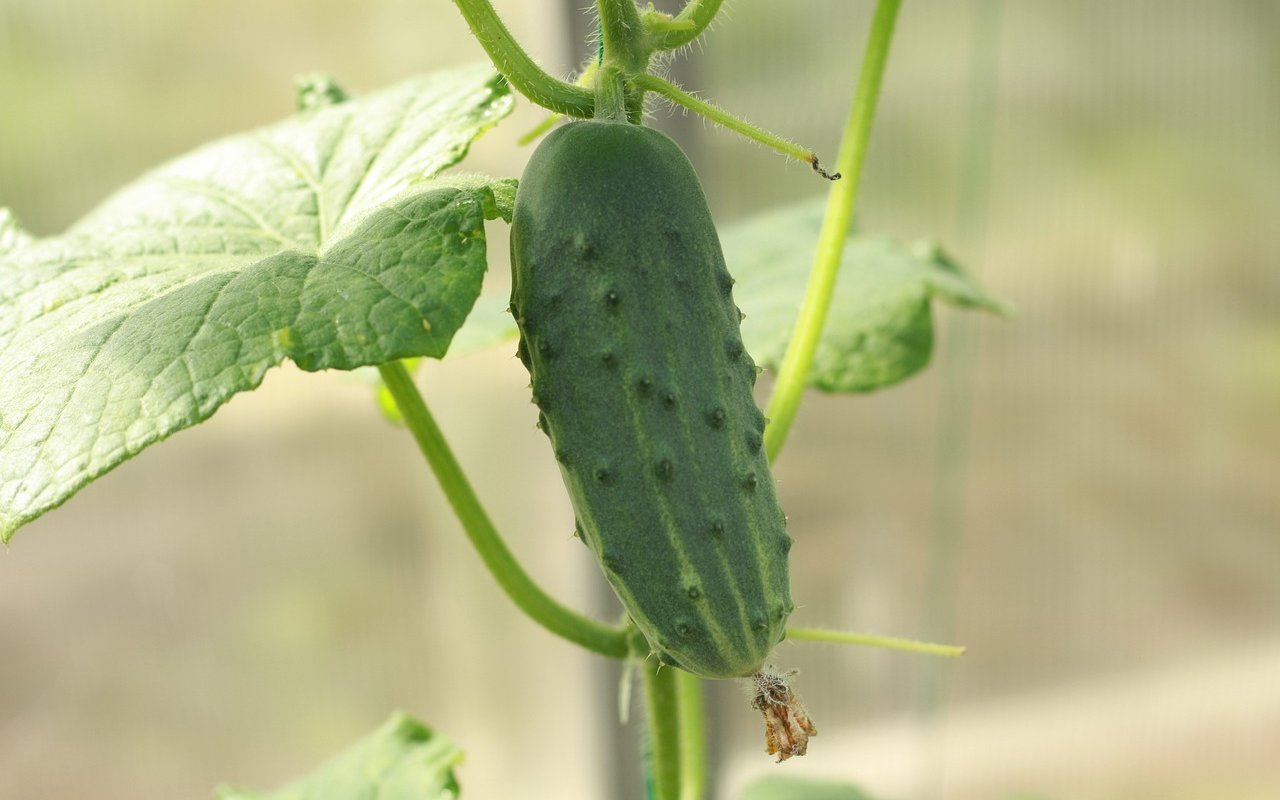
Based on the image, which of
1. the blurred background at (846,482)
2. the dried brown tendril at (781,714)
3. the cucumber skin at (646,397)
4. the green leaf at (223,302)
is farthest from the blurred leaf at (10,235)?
the blurred background at (846,482)

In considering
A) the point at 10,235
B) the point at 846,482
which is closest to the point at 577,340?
the point at 10,235

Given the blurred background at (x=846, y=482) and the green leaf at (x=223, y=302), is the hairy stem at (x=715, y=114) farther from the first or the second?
the blurred background at (x=846, y=482)

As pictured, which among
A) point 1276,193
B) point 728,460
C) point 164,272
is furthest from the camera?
point 1276,193

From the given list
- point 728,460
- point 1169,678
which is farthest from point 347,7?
point 1169,678

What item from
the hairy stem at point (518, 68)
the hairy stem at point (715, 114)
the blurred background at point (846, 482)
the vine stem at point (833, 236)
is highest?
the hairy stem at point (518, 68)

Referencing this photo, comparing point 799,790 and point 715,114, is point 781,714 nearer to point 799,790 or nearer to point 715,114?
point 715,114

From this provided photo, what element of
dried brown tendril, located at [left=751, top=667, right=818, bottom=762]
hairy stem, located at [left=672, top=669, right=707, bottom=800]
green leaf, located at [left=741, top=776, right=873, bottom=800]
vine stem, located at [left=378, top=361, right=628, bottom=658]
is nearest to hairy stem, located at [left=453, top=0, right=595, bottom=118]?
vine stem, located at [left=378, top=361, right=628, bottom=658]

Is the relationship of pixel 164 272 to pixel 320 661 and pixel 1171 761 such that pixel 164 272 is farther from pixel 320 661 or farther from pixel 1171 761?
pixel 1171 761

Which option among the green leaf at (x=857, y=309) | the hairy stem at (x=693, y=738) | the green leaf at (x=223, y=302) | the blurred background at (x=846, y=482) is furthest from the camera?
the blurred background at (x=846, y=482)

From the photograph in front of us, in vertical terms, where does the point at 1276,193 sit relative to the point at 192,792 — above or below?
above
